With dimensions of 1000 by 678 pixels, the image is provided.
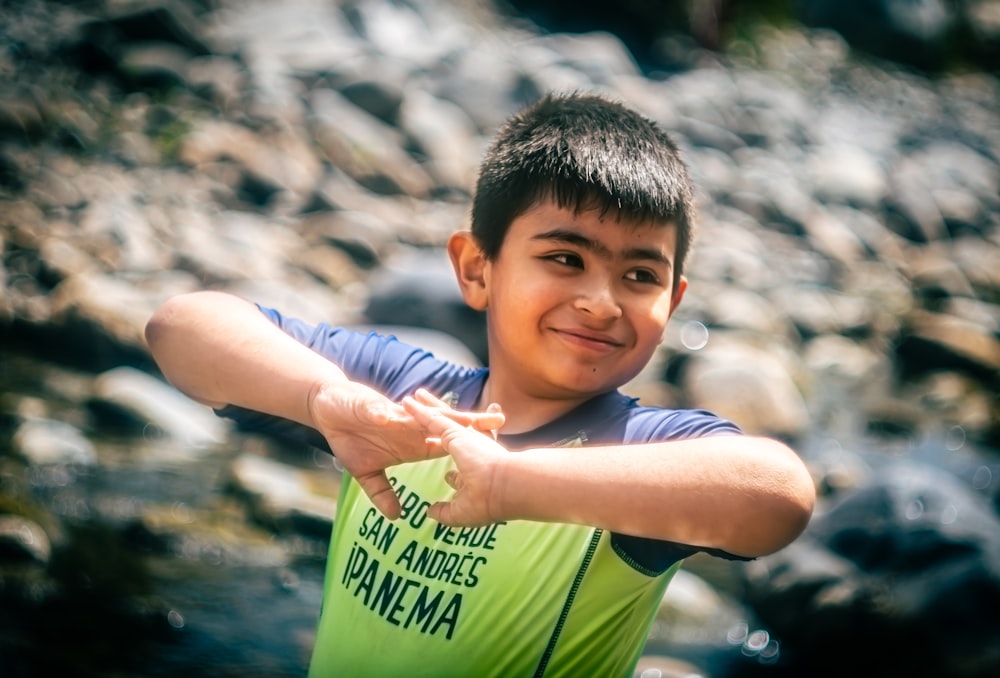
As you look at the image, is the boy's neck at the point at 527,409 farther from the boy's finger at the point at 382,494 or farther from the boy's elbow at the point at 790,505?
the boy's elbow at the point at 790,505

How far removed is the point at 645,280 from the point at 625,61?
13.2 m

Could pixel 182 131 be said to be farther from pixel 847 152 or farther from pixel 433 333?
pixel 847 152

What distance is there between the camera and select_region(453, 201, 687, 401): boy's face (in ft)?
6.44

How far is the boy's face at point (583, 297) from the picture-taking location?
1.96m

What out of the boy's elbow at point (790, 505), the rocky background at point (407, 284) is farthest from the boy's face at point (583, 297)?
the rocky background at point (407, 284)

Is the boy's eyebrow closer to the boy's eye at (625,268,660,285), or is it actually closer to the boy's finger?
the boy's eye at (625,268,660,285)

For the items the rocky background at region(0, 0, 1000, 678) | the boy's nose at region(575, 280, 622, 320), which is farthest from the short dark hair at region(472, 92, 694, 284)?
the rocky background at region(0, 0, 1000, 678)

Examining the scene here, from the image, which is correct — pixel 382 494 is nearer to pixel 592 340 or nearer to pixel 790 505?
pixel 592 340

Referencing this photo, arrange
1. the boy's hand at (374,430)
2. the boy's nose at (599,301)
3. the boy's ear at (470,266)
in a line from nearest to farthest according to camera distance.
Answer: the boy's hand at (374,430), the boy's nose at (599,301), the boy's ear at (470,266)

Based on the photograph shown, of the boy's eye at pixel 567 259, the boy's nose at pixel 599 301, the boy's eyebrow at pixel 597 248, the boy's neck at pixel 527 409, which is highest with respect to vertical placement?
the boy's eyebrow at pixel 597 248

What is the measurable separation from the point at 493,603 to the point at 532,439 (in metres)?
0.31

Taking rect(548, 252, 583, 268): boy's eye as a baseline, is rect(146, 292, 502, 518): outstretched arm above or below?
below

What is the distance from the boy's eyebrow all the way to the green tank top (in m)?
0.50

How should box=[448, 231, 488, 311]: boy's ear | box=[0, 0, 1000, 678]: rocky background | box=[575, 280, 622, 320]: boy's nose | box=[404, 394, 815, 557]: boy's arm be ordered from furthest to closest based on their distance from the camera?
1. box=[0, 0, 1000, 678]: rocky background
2. box=[448, 231, 488, 311]: boy's ear
3. box=[575, 280, 622, 320]: boy's nose
4. box=[404, 394, 815, 557]: boy's arm
